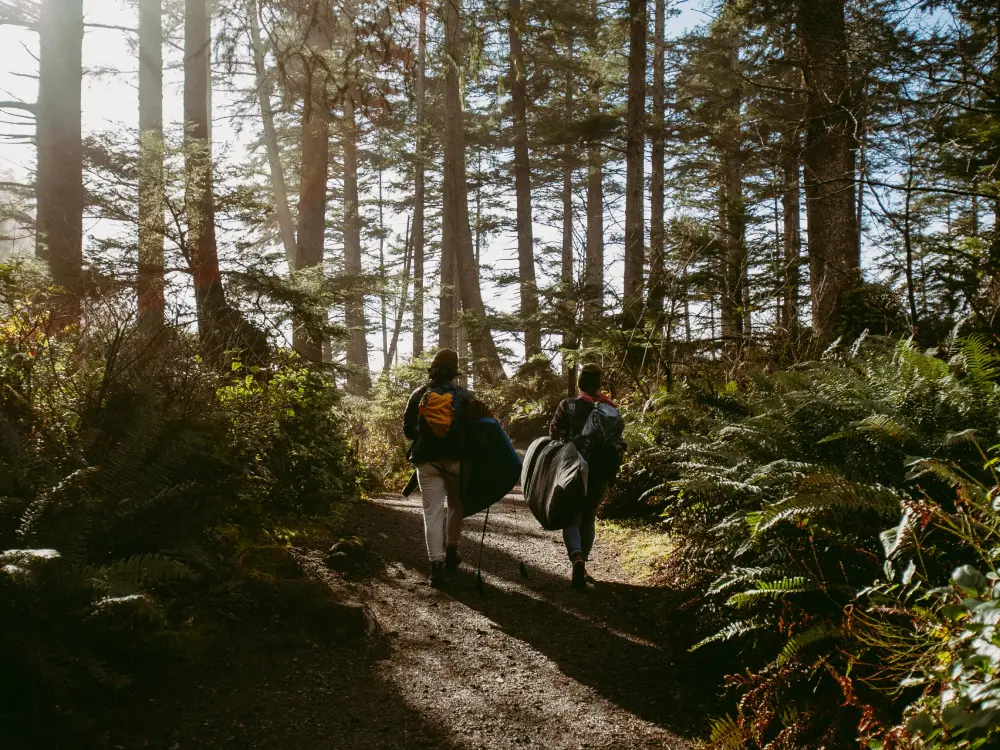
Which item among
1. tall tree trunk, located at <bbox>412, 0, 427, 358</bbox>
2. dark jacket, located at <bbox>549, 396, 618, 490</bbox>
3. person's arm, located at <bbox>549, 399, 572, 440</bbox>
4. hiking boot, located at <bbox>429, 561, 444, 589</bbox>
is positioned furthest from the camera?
tall tree trunk, located at <bbox>412, 0, 427, 358</bbox>

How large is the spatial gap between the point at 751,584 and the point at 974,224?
23.8 feet

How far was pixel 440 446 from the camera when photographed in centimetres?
626

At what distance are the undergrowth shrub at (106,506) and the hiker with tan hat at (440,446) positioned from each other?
1.34m

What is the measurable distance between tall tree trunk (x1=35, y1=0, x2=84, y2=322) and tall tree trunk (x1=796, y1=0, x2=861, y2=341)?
33.7ft

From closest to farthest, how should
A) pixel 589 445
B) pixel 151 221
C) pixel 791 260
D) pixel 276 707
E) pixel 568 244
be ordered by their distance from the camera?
pixel 276 707
pixel 589 445
pixel 151 221
pixel 791 260
pixel 568 244

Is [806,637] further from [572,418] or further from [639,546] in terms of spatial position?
[639,546]

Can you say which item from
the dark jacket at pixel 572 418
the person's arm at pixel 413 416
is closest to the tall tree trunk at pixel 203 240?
the person's arm at pixel 413 416

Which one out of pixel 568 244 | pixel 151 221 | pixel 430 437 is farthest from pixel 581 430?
pixel 568 244

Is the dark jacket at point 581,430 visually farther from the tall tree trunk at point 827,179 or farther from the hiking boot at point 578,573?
the tall tree trunk at point 827,179

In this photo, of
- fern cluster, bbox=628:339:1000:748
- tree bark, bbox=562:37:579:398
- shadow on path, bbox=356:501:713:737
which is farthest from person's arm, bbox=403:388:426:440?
tree bark, bbox=562:37:579:398

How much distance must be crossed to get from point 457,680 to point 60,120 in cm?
1050

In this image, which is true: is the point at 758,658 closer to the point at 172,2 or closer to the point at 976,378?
the point at 976,378

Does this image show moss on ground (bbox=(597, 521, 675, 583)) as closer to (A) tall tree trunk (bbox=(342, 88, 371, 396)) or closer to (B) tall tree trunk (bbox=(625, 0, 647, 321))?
(B) tall tree trunk (bbox=(625, 0, 647, 321))

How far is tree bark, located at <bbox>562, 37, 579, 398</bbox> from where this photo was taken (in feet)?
43.4
